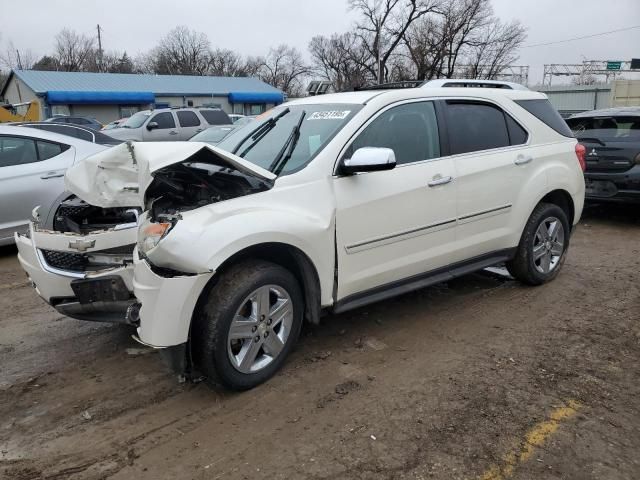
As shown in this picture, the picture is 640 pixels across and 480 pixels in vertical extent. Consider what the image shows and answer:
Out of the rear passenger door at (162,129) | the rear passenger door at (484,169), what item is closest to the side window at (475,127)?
the rear passenger door at (484,169)

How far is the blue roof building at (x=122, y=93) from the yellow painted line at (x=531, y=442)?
36.4 meters

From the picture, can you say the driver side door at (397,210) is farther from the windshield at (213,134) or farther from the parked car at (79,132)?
the windshield at (213,134)

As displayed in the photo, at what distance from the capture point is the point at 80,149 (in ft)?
23.2

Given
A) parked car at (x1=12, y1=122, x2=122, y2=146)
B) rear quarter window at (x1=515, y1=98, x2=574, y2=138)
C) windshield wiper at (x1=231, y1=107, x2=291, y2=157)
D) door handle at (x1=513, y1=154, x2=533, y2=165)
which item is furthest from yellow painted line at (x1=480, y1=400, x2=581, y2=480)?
parked car at (x1=12, y1=122, x2=122, y2=146)

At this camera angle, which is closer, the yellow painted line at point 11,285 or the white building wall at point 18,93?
the yellow painted line at point 11,285

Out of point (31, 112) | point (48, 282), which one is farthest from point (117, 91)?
point (48, 282)

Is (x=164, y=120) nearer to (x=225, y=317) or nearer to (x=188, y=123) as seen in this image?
(x=188, y=123)

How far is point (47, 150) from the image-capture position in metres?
6.82

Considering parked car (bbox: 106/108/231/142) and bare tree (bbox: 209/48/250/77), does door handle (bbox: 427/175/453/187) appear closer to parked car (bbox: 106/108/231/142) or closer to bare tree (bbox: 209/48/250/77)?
parked car (bbox: 106/108/231/142)

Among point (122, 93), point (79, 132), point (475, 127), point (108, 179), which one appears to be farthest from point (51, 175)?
point (122, 93)

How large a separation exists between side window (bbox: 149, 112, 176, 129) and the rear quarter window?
45.0 feet

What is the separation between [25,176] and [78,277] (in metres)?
3.54

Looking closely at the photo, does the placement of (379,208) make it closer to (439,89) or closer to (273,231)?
(273,231)

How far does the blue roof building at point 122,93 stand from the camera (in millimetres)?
37625
